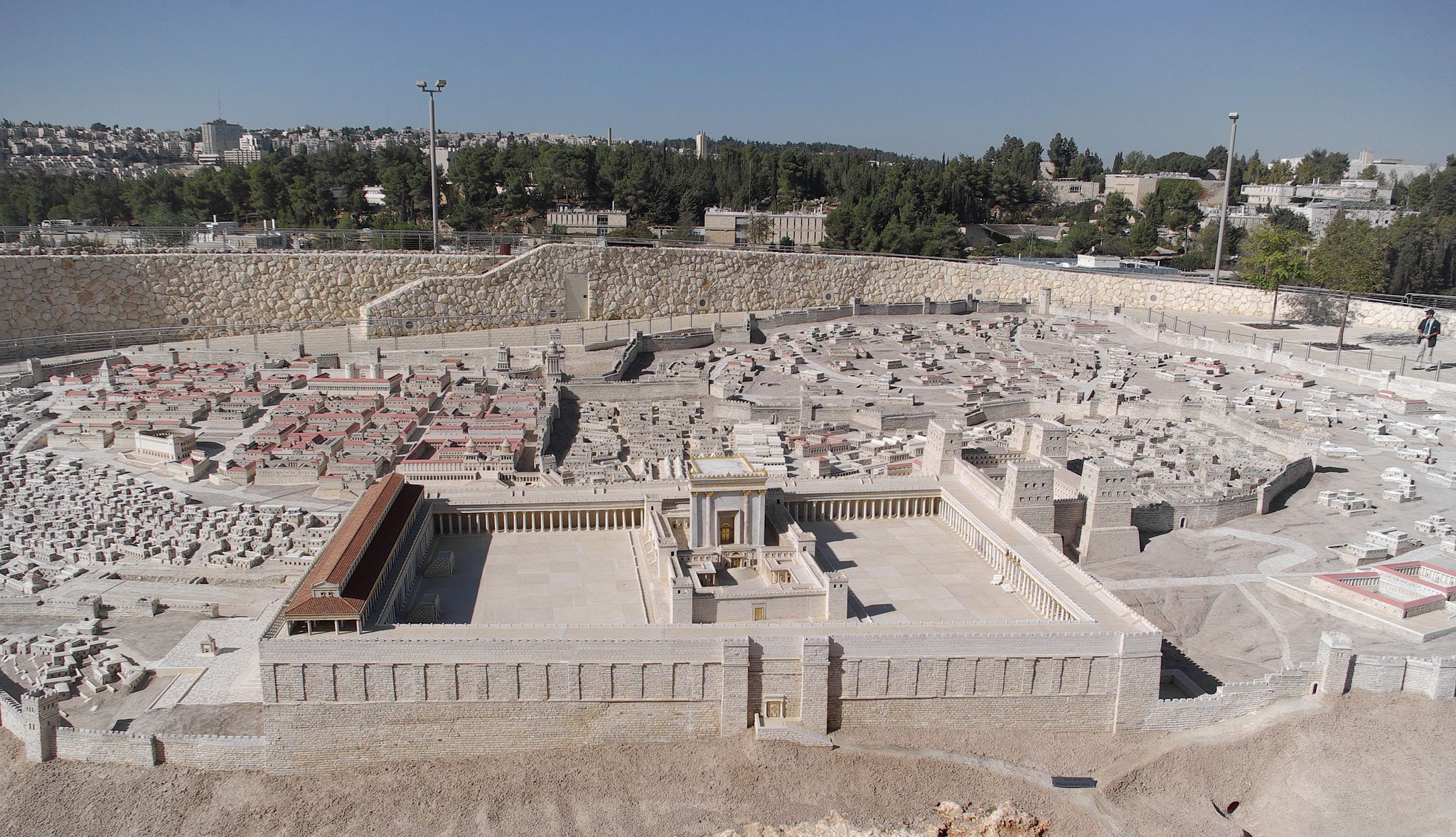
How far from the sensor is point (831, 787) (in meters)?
20.3

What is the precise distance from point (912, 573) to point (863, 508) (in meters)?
3.81

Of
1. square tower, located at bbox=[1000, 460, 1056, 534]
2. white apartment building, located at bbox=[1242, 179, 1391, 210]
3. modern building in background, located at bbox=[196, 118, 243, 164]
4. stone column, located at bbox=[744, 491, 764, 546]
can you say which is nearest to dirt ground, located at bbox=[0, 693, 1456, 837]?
stone column, located at bbox=[744, 491, 764, 546]

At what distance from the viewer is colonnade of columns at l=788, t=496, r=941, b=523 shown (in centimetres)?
2927

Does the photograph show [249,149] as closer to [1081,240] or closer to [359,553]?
[1081,240]

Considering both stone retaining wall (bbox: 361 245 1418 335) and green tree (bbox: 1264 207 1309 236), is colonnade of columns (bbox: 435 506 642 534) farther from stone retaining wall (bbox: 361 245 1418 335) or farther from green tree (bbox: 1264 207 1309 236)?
green tree (bbox: 1264 207 1309 236)

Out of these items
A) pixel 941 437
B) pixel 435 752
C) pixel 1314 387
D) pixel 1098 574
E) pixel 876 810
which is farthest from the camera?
pixel 1314 387

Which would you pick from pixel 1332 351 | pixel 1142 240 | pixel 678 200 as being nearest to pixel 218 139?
pixel 678 200

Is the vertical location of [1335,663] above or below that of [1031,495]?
below

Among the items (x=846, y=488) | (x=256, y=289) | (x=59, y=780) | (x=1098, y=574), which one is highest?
(x=256, y=289)

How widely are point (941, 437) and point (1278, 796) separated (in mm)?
13694

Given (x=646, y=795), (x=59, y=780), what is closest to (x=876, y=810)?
(x=646, y=795)

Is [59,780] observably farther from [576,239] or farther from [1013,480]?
[576,239]

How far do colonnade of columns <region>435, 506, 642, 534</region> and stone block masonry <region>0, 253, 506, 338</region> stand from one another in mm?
31267

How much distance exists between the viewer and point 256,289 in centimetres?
5359
